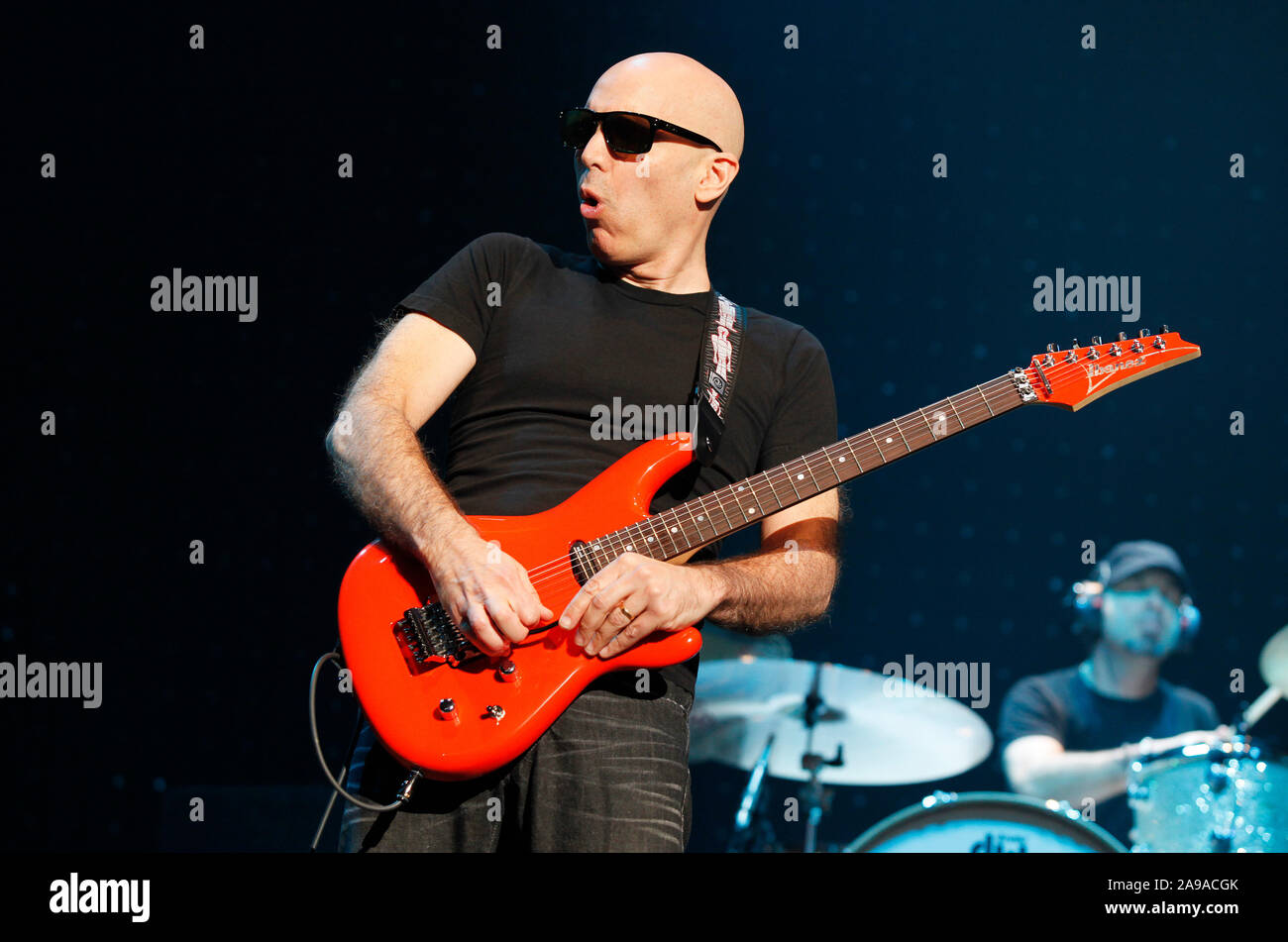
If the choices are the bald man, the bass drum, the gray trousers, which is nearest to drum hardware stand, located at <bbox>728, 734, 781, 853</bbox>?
the bass drum

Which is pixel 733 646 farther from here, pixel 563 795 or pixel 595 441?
pixel 563 795

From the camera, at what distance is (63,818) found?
14.2 ft

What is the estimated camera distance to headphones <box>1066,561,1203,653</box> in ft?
15.9

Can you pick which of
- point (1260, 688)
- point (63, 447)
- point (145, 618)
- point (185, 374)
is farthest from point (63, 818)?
point (1260, 688)

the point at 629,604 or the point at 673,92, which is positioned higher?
the point at 673,92

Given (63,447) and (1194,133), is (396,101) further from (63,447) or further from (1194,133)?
(1194,133)

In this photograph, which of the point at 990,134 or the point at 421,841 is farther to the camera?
the point at 990,134

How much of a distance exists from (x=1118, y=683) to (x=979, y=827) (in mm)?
1553

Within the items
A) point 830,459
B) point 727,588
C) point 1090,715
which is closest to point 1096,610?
point 1090,715

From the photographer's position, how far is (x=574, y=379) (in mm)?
2529

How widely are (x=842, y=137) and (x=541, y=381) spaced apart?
8.91 ft

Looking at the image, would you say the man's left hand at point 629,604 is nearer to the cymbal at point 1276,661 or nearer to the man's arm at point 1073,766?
the man's arm at point 1073,766

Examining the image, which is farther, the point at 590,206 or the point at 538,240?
the point at 538,240

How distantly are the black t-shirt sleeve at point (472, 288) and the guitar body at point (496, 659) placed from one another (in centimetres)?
49
